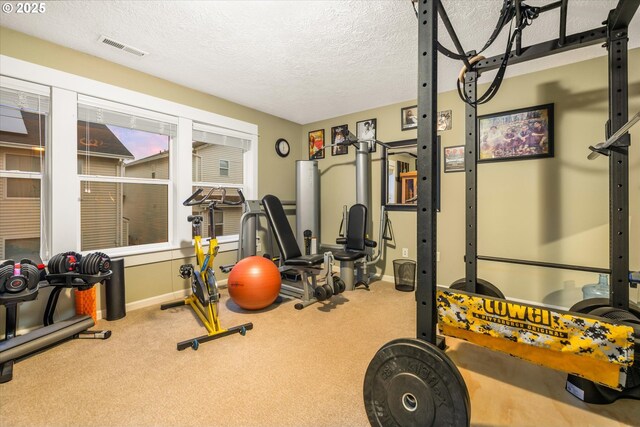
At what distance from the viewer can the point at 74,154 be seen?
2.51m

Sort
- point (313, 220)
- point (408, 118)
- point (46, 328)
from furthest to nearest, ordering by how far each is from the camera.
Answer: point (313, 220)
point (408, 118)
point (46, 328)

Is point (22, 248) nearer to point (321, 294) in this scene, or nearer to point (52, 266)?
point (52, 266)

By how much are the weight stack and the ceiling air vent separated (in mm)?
1912

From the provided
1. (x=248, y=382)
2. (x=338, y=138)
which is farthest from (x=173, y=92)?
(x=248, y=382)

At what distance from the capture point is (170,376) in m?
1.76

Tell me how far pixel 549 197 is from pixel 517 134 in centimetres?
73

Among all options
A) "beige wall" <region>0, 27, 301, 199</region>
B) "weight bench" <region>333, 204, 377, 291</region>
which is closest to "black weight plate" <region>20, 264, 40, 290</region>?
"beige wall" <region>0, 27, 301, 199</region>

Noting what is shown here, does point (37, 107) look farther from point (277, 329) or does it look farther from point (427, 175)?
point (427, 175)

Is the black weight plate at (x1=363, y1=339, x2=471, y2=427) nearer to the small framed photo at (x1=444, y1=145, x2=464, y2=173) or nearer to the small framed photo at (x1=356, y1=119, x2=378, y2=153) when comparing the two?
the small framed photo at (x1=444, y1=145, x2=464, y2=173)

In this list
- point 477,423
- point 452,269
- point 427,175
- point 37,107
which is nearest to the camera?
point 427,175

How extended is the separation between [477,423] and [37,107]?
3.82m

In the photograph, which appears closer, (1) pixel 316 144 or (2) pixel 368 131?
(2) pixel 368 131

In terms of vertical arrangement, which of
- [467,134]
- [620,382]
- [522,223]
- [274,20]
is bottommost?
[620,382]

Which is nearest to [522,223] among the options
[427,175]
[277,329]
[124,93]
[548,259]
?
[548,259]
